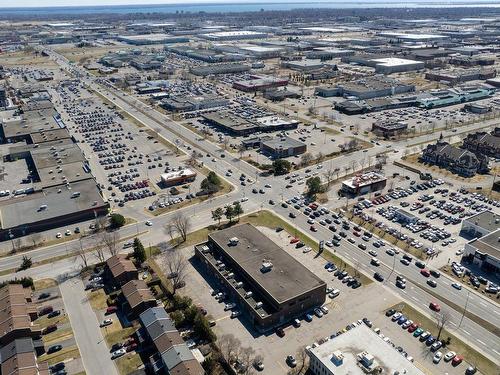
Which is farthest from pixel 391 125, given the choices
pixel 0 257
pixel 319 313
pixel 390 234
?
pixel 0 257

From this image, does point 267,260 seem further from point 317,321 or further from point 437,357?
point 437,357

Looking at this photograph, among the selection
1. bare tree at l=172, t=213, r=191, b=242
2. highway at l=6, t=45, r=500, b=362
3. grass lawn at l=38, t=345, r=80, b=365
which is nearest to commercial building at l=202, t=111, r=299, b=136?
highway at l=6, t=45, r=500, b=362

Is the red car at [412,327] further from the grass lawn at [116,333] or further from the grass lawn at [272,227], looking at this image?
the grass lawn at [116,333]

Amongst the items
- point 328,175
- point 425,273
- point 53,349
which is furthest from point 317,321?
point 328,175

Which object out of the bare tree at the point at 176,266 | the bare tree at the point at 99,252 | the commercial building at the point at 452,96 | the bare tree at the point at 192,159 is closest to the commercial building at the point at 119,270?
the bare tree at the point at 99,252

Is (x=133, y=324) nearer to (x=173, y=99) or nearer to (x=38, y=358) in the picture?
(x=38, y=358)

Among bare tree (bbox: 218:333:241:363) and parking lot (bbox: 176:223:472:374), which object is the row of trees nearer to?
parking lot (bbox: 176:223:472:374)

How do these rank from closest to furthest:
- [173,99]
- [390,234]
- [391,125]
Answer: [390,234], [391,125], [173,99]
